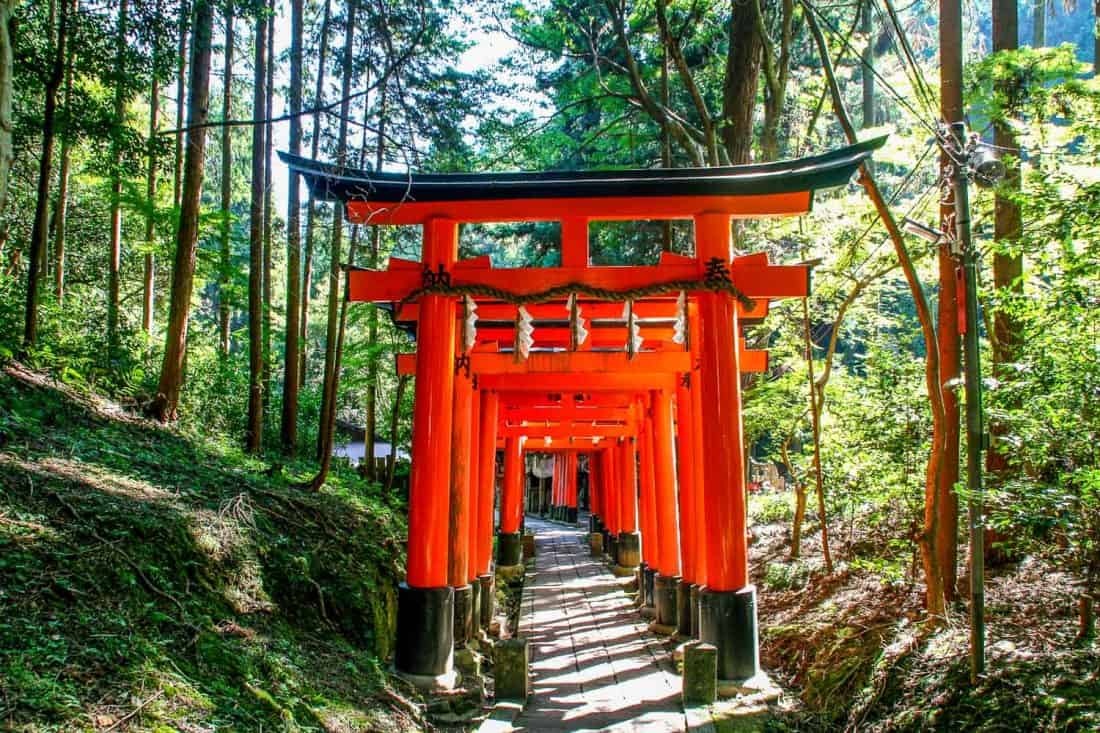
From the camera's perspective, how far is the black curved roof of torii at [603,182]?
23.7 ft

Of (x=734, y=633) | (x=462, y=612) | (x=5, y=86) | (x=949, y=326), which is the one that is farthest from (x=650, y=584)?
(x=5, y=86)

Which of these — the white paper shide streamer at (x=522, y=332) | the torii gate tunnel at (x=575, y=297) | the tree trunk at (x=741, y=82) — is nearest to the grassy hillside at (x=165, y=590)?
the torii gate tunnel at (x=575, y=297)

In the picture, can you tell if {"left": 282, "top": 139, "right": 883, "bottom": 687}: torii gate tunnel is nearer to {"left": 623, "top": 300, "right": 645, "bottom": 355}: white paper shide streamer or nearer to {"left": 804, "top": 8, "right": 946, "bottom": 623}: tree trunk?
{"left": 623, "top": 300, "right": 645, "bottom": 355}: white paper shide streamer

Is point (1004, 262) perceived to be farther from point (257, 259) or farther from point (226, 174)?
point (226, 174)

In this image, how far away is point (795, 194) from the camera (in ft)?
24.5

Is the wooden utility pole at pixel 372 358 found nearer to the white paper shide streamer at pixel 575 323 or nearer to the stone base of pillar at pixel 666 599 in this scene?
the white paper shide streamer at pixel 575 323

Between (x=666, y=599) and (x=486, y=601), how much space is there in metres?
2.81

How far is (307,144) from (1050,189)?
12.3 m

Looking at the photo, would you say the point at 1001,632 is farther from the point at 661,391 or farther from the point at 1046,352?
the point at 661,391

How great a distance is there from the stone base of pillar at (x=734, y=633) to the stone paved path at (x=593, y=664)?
1.88 ft

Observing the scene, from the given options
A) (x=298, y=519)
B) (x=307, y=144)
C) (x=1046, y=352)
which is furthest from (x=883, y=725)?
(x=307, y=144)

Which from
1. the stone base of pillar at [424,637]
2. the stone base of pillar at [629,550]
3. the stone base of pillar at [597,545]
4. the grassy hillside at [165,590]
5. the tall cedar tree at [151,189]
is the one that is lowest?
the stone base of pillar at [597,545]

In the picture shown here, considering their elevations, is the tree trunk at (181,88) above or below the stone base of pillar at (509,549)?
above

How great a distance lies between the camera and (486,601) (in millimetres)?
12117
